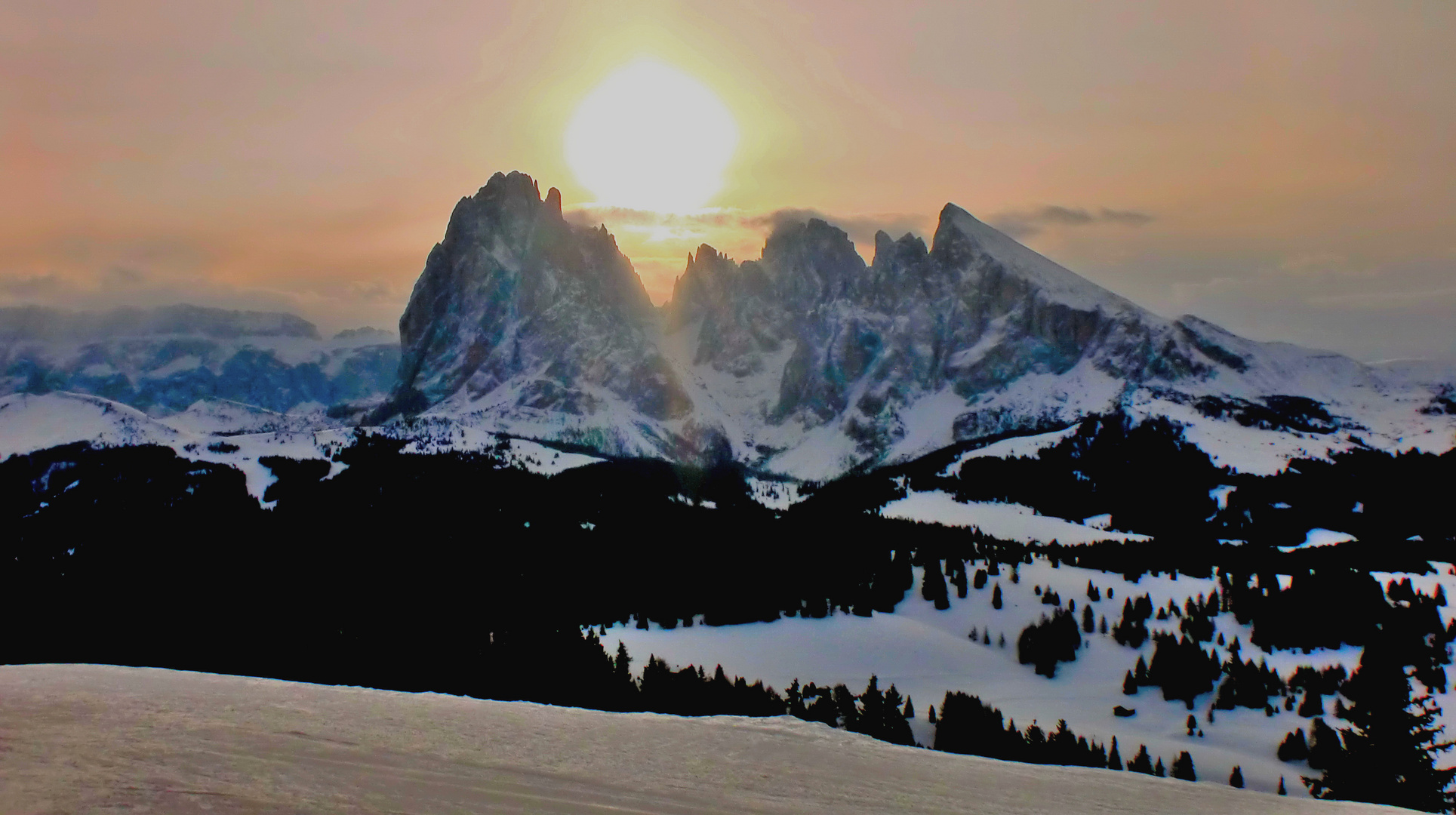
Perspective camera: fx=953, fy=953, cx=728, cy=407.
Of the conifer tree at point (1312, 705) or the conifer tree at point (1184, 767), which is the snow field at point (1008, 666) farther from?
the conifer tree at point (1184, 767)

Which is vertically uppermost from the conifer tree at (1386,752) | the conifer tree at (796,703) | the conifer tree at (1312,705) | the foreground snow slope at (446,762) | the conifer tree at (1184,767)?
the foreground snow slope at (446,762)

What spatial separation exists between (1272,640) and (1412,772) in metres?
116

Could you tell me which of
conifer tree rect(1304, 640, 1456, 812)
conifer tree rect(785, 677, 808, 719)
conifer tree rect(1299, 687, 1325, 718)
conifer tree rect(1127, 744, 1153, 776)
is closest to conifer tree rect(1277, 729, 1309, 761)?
conifer tree rect(1299, 687, 1325, 718)

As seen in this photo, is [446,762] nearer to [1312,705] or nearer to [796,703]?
[796,703]

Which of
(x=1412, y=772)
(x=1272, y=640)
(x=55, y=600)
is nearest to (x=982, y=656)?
(x=1272, y=640)

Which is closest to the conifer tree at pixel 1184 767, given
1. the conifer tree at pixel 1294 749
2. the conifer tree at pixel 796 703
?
the conifer tree at pixel 1294 749

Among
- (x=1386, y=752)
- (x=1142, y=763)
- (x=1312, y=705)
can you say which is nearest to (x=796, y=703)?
(x=1142, y=763)

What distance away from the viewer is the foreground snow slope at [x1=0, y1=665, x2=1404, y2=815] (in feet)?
52.1

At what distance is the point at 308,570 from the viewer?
16538 cm

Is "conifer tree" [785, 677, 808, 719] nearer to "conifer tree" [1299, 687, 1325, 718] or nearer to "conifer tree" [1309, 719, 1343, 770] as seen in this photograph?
"conifer tree" [1309, 719, 1343, 770]

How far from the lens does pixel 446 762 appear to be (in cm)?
1961

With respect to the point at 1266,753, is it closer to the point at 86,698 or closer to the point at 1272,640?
the point at 1272,640

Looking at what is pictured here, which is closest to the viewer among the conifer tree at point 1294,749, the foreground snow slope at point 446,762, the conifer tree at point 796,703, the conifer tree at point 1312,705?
the foreground snow slope at point 446,762

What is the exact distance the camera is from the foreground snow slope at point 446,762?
15.9m
